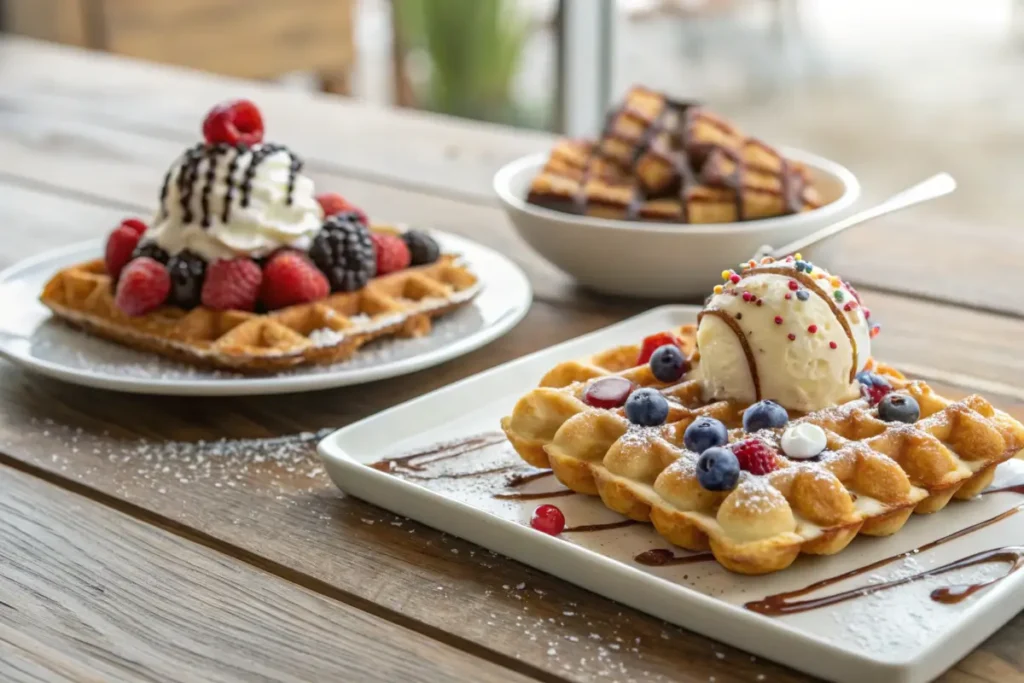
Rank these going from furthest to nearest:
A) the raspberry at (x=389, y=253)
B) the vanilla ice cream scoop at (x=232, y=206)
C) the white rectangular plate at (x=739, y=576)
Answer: the raspberry at (x=389, y=253), the vanilla ice cream scoop at (x=232, y=206), the white rectangular plate at (x=739, y=576)

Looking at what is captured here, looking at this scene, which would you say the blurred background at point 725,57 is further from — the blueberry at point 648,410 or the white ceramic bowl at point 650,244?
the blueberry at point 648,410

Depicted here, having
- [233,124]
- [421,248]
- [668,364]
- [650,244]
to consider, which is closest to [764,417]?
[668,364]

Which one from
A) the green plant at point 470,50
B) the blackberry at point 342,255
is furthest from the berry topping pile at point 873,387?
the green plant at point 470,50

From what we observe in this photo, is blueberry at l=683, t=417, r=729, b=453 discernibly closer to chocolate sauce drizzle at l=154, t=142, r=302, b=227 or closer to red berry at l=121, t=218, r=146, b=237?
chocolate sauce drizzle at l=154, t=142, r=302, b=227

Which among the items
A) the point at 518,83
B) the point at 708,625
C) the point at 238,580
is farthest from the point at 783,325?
the point at 518,83

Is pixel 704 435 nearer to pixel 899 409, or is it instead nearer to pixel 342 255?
pixel 899 409

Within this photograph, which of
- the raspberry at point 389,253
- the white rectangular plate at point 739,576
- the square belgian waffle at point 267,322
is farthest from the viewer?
the raspberry at point 389,253
